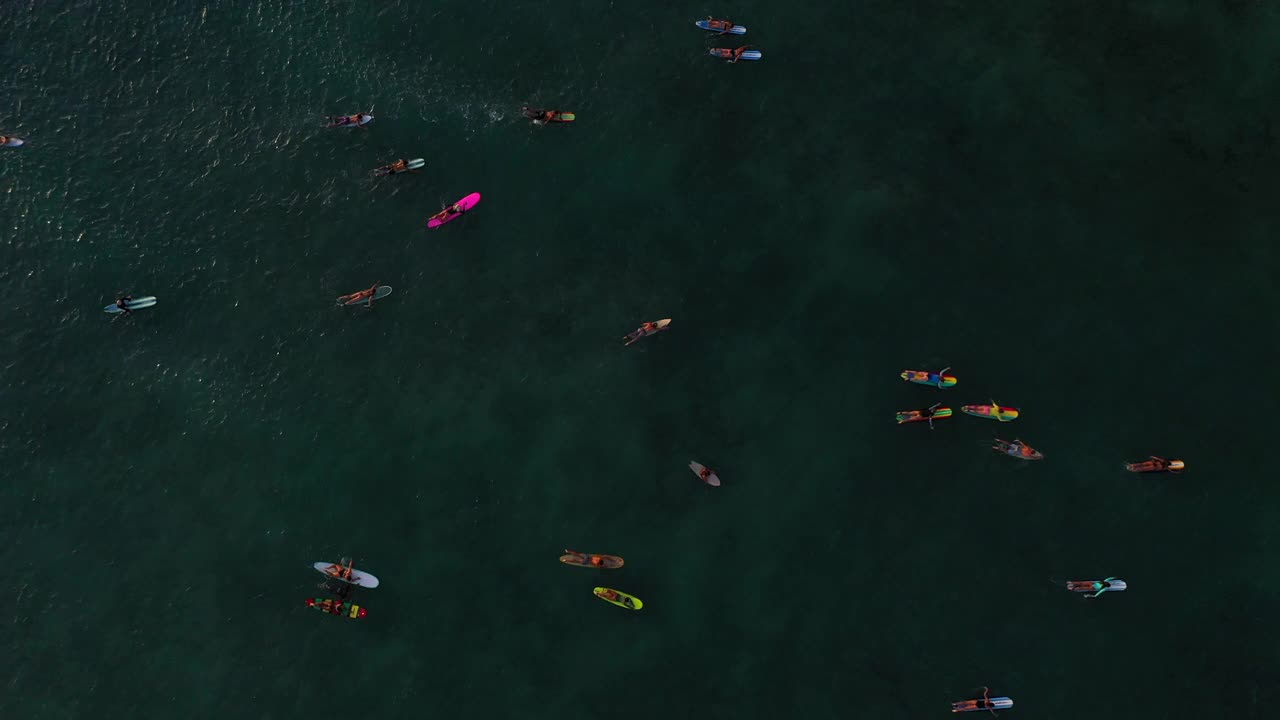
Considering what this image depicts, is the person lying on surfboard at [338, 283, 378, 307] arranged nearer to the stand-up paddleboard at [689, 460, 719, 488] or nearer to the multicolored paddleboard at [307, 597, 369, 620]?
the multicolored paddleboard at [307, 597, 369, 620]

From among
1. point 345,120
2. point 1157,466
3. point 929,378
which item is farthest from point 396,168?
point 1157,466

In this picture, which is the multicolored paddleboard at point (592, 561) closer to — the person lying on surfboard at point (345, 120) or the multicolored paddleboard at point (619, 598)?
the multicolored paddleboard at point (619, 598)

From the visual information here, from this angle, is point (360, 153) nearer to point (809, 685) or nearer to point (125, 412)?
point (125, 412)

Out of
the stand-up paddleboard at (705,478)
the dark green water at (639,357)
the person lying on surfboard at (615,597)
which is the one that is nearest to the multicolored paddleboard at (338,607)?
the dark green water at (639,357)

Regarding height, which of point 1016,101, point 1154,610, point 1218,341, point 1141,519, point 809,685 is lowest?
point 809,685

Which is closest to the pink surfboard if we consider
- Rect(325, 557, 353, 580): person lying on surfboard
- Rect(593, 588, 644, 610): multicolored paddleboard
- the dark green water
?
the dark green water

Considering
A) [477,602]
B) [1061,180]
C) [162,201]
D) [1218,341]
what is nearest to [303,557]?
[477,602]
